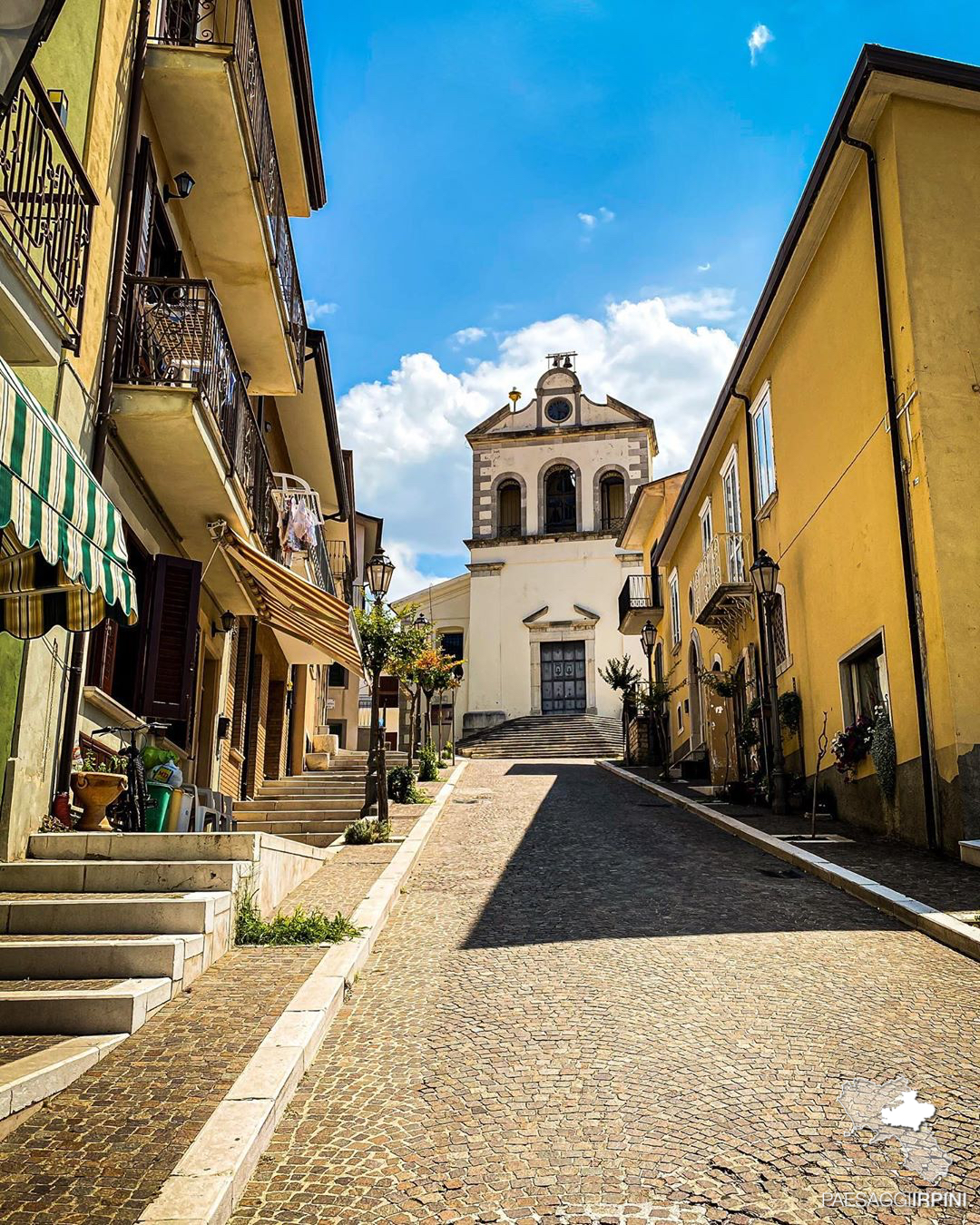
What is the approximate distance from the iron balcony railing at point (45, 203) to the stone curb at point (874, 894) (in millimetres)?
7369

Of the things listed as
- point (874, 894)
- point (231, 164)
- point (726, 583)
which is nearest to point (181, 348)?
point (231, 164)

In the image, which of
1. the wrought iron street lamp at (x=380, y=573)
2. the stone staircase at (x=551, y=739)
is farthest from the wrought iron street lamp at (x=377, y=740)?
the stone staircase at (x=551, y=739)

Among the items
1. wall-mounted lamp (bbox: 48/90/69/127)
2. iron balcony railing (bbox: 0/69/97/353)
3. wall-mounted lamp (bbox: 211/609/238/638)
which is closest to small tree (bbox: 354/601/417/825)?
wall-mounted lamp (bbox: 211/609/238/638)

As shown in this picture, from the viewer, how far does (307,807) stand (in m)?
14.9

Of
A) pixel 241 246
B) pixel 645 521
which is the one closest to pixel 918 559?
pixel 241 246

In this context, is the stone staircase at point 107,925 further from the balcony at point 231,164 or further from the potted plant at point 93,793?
the balcony at point 231,164

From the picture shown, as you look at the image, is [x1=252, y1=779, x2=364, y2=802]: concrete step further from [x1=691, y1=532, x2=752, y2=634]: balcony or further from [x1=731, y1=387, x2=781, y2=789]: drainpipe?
[x1=691, y1=532, x2=752, y2=634]: balcony

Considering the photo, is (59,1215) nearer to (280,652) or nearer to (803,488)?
(803,488)

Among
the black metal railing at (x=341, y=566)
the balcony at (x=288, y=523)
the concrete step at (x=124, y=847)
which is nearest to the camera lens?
the concrete step at (x=124, y=847)

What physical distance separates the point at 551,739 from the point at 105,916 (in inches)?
1172

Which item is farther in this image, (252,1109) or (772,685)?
(772,685)

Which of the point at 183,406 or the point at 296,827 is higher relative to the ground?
the point at 183,406

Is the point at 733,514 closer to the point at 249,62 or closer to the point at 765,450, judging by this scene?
the point at 765,450

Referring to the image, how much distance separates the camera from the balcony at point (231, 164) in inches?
370
